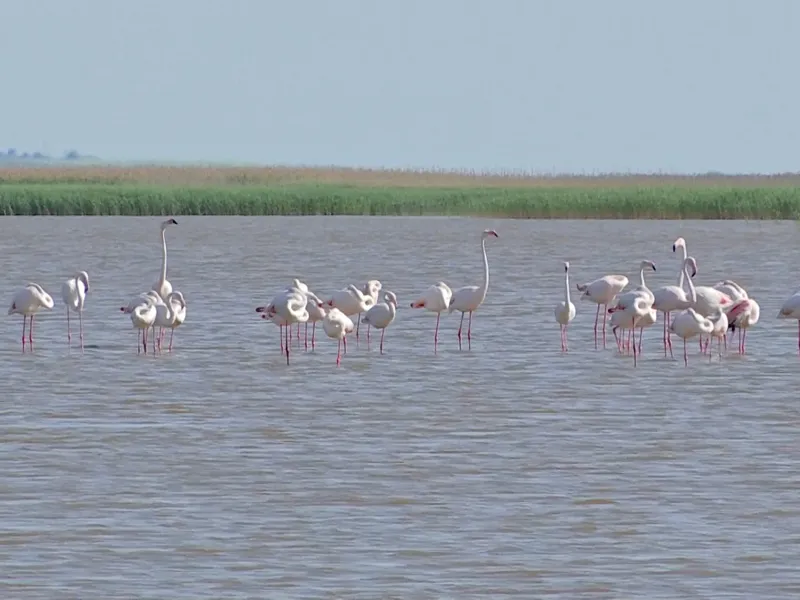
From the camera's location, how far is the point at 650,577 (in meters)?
7.18

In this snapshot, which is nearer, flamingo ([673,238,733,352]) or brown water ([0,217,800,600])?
brown water ([0,217,800,600])

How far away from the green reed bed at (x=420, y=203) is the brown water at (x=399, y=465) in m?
20.0

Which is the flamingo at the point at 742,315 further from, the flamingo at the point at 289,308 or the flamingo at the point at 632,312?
the flamingo at the point at 289,308

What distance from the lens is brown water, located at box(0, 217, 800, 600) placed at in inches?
286

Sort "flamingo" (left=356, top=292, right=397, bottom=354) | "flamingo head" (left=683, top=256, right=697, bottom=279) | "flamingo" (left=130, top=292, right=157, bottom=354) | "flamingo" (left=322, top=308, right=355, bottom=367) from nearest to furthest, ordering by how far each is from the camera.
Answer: "flamingo" (left=322, top=308, right=355, bottom=367), "flamingo" (left=130, top=292, right=157, bottom=354), "flamingo" (left=356, top=292, right=397, bottom=354), "flamingo head" (left=683, top=256, right=697, bottom=279)

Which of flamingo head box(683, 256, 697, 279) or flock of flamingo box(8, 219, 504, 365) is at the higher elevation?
flamingo head box(683, 256, 697, 279)

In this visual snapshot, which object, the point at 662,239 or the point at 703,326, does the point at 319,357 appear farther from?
the point at 662,239

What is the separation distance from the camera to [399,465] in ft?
31.9

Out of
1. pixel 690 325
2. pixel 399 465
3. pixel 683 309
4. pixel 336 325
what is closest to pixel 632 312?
pixel 690 325

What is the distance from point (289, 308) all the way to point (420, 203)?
30707mm

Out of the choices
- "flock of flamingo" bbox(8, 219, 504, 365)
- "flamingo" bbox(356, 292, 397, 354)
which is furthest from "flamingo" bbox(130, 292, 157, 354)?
"flamingo" bbox(356, 292, 397, 354)

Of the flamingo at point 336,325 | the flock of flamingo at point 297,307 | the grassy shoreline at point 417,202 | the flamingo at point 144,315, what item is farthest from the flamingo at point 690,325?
the grassy shoreline at point 417,202

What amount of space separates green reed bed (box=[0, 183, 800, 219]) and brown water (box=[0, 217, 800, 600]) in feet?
65.5

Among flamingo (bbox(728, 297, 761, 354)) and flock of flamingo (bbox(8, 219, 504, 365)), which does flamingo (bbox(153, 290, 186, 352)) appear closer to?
flock of flamingo (bbox(8, 219, 504, 365))
